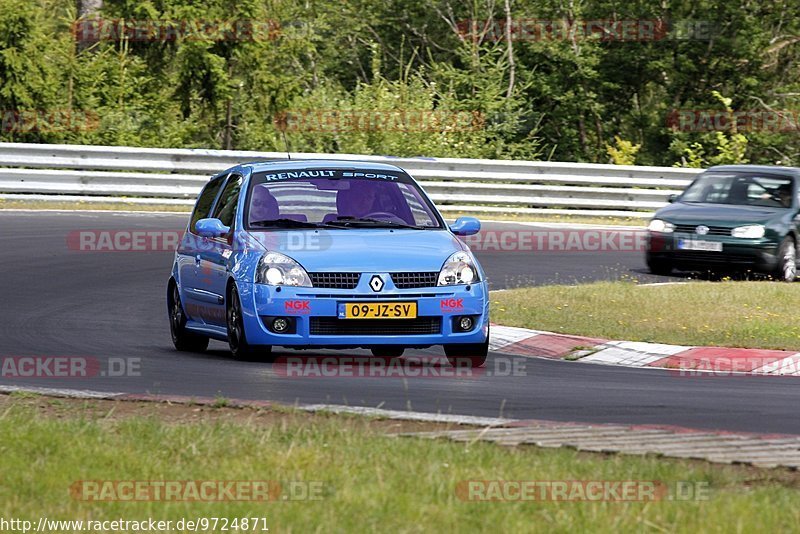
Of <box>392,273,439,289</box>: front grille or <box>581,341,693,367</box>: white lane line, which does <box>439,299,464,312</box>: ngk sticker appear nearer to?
<box>392,273,439,289</box>: front grille

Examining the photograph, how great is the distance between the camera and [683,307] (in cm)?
1481

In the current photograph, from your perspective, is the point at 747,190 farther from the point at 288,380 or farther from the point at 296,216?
the point at 288,380

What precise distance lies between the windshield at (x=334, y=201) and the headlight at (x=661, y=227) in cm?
795

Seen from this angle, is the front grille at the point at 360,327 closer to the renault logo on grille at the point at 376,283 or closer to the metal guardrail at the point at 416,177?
the renault logo on grille at the point at 376,283

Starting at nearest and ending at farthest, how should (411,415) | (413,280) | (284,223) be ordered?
1. (411,415)
2. (413,280)
3. (284,223)

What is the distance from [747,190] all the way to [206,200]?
9.82 m

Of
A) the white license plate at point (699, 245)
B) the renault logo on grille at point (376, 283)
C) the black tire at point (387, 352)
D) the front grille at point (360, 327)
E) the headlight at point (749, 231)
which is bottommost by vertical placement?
the black tire at point (387, 352)

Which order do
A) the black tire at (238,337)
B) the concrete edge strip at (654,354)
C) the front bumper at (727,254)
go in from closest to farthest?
the black tire at (238,337) → the concrete edge strip at (654,354) → the front bumper at (727,254)

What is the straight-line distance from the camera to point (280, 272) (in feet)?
34.8

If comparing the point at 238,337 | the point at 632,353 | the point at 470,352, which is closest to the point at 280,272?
the point at 238,337

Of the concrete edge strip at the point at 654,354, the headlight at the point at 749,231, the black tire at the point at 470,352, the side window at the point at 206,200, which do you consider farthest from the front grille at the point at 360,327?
the headlight at the point at 749,231

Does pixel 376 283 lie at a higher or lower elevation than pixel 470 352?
higher

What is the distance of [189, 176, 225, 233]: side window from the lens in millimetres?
12673

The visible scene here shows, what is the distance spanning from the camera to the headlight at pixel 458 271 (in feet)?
35.0
